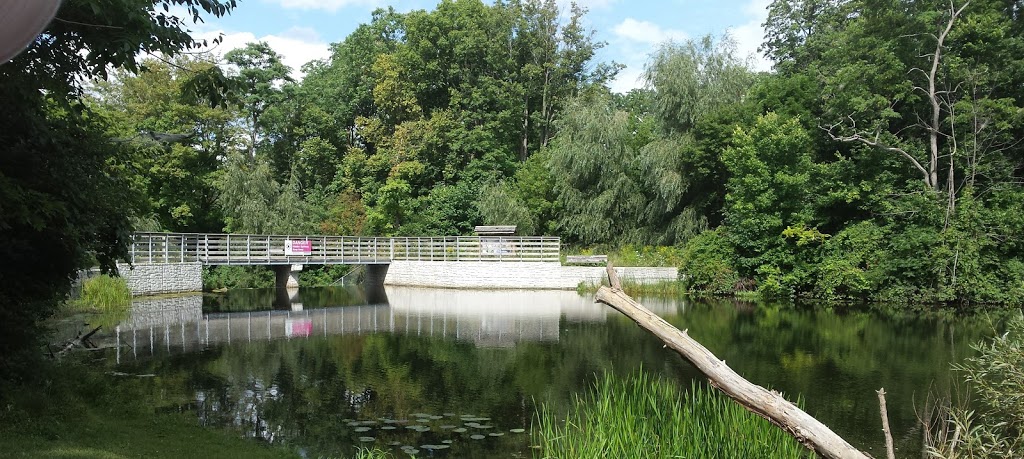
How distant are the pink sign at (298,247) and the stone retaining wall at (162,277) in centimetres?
325

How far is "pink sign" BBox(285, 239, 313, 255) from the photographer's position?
91.7ft

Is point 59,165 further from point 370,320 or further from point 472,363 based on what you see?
point 370,320

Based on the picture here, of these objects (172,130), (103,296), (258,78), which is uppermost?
(258,78)

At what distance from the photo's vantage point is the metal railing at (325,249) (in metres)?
25.2

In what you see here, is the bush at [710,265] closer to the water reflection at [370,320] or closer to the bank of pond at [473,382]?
the water reflection at [370,320]

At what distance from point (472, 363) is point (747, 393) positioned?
8140mm

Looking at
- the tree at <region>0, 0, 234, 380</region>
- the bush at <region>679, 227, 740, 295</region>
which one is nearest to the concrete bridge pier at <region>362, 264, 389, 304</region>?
the bush at <region>679, 227, 740, 295</region>

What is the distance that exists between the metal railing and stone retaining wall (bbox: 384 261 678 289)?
1.79ft

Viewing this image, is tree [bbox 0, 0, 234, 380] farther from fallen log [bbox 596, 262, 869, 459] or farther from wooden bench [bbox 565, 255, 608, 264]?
wooden bench [bbox 565, 255, 608, 264]

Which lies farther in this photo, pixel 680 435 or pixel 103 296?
pixel 103 296

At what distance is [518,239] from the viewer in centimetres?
2830

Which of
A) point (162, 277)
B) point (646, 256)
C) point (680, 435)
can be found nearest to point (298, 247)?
point (162, 277)

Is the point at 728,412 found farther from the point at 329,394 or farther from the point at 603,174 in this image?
the point at 603,174

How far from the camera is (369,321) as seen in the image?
1856 cm
